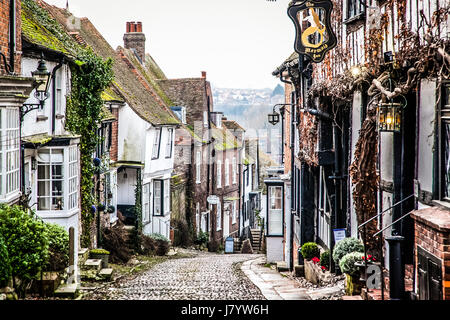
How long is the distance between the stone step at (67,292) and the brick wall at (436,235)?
7040 millimetres

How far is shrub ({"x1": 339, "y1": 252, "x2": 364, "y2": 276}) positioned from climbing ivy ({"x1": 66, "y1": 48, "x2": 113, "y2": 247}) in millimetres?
9789

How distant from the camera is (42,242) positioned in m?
9.80

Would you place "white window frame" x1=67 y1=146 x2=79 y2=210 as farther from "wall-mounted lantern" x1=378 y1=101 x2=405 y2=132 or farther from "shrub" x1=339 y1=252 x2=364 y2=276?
"wall-mounted lantern" x1=378 y1=101 x2=405 y2=132

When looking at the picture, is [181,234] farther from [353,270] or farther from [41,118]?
[353,270]

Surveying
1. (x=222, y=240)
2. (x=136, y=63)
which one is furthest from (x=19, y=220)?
(x=222, y=240)

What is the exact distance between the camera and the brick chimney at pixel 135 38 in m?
32.6

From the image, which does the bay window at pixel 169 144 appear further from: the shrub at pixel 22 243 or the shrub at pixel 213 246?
the shrub at pixel 22 243

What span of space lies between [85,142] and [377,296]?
11.3 meters

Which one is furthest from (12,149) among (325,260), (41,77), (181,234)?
(181,234)

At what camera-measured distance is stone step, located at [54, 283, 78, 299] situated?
11.4 m

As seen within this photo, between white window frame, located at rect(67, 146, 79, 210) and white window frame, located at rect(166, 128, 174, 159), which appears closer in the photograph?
white window frame, located at rect(67, 146, 79, 210)

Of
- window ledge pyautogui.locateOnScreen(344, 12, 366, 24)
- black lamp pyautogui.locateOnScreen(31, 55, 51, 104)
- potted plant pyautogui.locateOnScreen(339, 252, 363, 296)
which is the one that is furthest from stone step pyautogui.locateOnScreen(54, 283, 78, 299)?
window ledge pyautogui.locateOnScreen(344, 12, 366, 24)

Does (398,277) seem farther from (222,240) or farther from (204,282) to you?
(222,240)

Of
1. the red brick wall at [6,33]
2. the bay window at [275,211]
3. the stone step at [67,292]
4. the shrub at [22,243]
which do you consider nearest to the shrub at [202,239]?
the bay window at [275,211]
